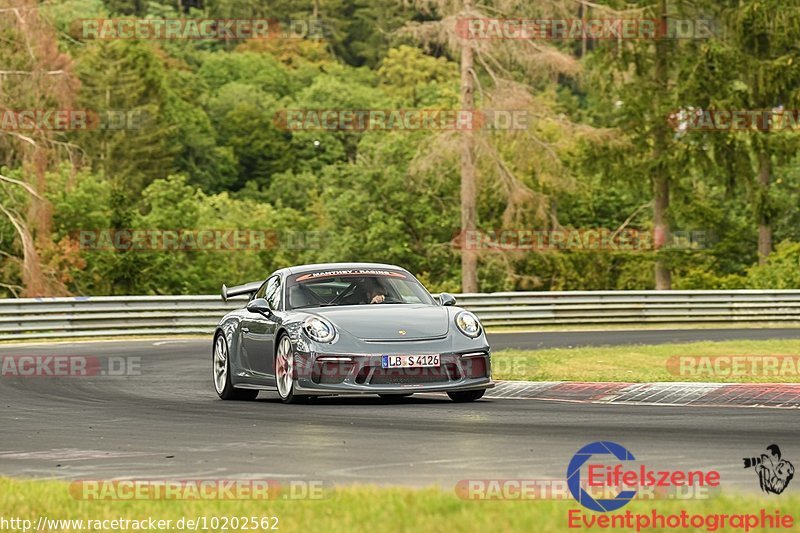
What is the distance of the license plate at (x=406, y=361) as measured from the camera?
14.4 m

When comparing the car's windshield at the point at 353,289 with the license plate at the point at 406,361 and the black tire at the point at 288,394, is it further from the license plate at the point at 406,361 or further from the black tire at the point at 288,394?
the license plate at the point at 406,361

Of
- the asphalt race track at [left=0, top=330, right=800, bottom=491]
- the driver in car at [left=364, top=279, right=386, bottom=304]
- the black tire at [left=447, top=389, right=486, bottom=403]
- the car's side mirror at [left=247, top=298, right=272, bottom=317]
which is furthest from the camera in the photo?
the driver in car at [left=364, top=279, right=386, bottom=304]

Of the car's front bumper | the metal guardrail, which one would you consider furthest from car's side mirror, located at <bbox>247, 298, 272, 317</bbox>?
the metal guardrail

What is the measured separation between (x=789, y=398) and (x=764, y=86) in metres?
39.7

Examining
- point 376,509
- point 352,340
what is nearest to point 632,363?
point 352,340

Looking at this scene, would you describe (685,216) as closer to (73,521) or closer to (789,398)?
(789,398)

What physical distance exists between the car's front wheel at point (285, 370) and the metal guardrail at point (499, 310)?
638 inches

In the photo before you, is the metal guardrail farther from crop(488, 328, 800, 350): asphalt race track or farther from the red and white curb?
the red and white curb

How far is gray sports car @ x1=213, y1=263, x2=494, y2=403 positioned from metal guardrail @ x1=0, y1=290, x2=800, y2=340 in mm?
15153

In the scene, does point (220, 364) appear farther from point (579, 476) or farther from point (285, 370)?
point (579, 476)

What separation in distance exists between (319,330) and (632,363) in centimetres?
784

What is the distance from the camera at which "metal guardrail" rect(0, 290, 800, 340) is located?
31016 mm

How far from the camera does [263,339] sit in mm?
15742

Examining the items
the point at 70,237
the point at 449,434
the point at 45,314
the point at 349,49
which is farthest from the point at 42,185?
the point at 349,49
